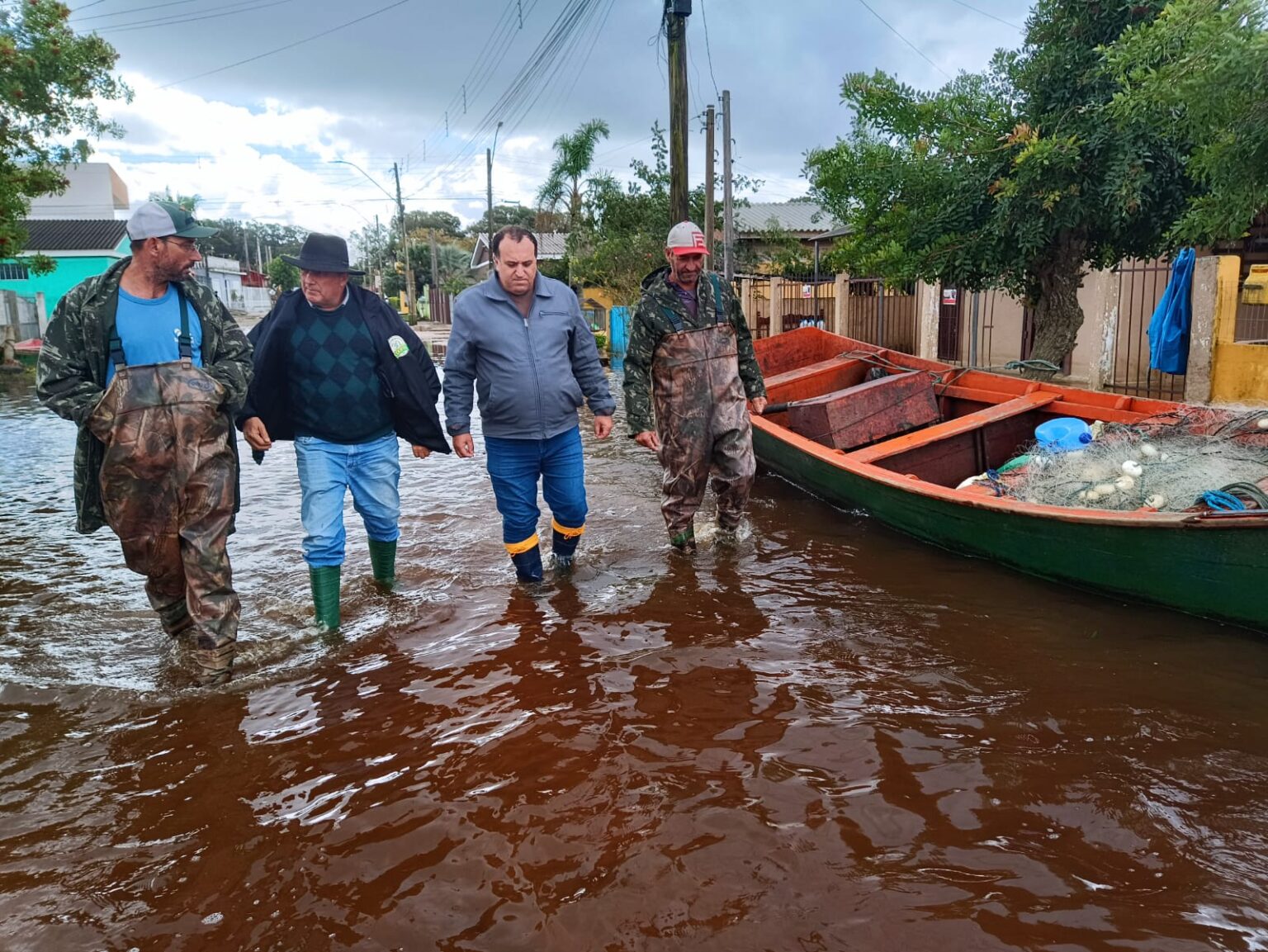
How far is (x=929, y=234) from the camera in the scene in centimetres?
994

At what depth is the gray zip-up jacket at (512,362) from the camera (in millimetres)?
4387

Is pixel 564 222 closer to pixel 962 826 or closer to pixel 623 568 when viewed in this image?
pixel 623 568

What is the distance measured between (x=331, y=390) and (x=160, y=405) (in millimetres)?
795

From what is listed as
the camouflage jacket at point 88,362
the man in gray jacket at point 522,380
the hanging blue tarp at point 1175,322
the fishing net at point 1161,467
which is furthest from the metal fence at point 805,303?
the camouflage jacket at point 88,362

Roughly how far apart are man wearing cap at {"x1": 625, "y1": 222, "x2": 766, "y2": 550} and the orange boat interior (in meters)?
0.84

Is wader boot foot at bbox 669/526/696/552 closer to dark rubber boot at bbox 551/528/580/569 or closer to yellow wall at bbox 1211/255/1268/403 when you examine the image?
dark rubber boot at bbox 551/528/580/569

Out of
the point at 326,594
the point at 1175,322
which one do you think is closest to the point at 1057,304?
the point at 1175,322

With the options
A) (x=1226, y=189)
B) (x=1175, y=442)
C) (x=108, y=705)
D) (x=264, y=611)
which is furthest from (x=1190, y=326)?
(x=108, y=705)

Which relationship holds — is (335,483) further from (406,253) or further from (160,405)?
(406,253)

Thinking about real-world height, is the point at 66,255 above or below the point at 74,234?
below

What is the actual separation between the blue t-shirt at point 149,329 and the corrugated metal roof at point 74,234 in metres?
37.5

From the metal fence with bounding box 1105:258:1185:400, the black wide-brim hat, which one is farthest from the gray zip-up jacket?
the metal fence with bounding box 1105:258:1185:400

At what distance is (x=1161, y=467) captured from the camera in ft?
14.8

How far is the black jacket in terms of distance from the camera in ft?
13.1
